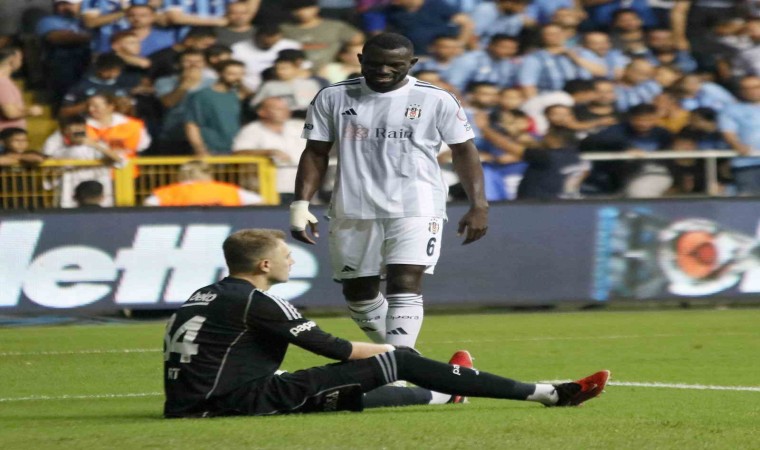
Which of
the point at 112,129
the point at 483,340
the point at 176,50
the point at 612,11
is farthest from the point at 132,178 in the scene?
the point at 612,11

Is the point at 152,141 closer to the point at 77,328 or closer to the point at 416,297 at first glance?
the point at 77,328

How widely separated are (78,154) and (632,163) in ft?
19.5

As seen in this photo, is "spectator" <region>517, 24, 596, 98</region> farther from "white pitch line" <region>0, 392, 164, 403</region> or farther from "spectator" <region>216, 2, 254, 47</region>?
"white pitch line" <region>0, 392, 164, 403</region>

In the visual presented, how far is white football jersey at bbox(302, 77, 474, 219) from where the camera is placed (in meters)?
8.27

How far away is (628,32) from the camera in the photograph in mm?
17859

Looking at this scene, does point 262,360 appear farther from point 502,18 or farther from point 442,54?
point 502,18

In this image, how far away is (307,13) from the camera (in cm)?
1739

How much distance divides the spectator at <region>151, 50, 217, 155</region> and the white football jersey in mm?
7745

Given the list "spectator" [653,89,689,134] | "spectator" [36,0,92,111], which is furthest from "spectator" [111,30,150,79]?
"spectator" [653,89,689,134]

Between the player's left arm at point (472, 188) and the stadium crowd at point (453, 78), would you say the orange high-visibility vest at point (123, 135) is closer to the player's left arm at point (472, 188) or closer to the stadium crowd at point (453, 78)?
the stadium crowd at point (453, 78)

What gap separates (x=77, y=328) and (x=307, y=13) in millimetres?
5244

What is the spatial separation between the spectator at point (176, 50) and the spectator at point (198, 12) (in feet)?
0.95

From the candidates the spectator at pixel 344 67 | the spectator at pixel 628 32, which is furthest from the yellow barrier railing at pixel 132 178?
the spectator at pixel 628 32

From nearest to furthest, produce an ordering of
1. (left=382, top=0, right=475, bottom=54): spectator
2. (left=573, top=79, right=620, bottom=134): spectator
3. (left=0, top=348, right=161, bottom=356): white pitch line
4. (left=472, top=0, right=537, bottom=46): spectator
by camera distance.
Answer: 1. (left=0, top=348, right=161, bottom=356): white pitch line
2. (left=573, top=79, right=620, bottom=134): spectator
3. (left=382, top=0, right=475, bottom=54): spectator
4. (left=472, top=0, right=537, bottom=46): spectator
